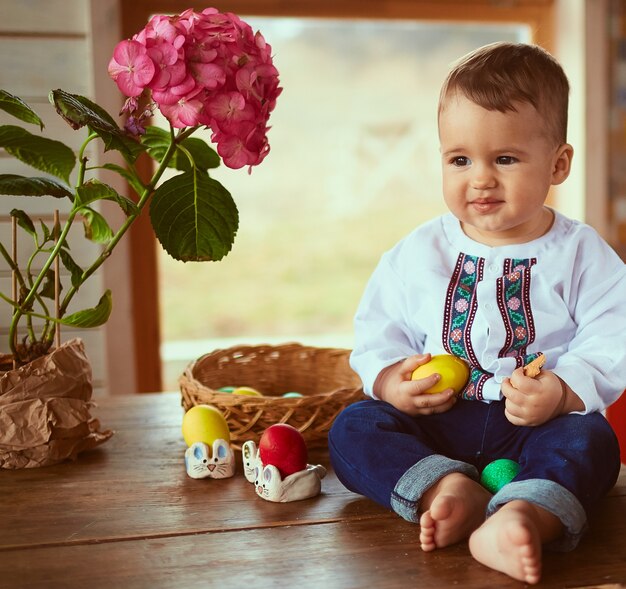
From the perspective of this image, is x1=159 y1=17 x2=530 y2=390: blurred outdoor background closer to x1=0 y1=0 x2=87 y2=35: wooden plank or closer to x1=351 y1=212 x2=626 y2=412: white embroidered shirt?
x1=0 y1=0 x2=87 y2=35: wooden plank

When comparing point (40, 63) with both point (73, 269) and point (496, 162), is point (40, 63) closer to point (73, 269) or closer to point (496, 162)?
point (73, 269)

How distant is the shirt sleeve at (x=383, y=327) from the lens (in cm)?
126

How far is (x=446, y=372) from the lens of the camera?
3.77ft

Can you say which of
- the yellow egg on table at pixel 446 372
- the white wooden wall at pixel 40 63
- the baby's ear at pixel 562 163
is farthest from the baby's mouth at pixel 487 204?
the white wooden wall at pixel 40 63

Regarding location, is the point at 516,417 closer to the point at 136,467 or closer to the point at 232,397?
the point at 232,397

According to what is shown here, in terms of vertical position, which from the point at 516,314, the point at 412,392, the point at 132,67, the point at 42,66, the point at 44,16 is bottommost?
the point at 412,392

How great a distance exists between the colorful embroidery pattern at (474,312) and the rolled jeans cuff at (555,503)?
0.83ft

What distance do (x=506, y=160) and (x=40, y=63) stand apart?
160cm

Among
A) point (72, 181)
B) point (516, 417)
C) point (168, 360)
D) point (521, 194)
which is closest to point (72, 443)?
point (516, 417)

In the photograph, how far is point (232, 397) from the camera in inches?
50.1

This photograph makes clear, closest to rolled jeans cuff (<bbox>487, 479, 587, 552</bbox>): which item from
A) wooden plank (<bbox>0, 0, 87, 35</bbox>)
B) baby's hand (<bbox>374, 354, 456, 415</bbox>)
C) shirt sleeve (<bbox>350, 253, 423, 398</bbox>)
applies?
baby's hand (<bbox>374, 354, 456, 415</bbox>)

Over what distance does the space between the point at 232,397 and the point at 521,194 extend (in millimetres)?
536

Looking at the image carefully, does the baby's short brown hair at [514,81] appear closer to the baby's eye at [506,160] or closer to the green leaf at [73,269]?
the baby's eye at [506,160]

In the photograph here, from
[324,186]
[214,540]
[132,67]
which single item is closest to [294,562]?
[214,540]
